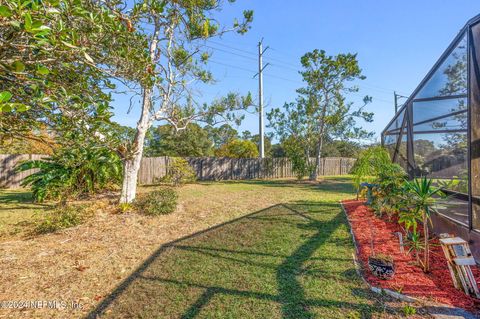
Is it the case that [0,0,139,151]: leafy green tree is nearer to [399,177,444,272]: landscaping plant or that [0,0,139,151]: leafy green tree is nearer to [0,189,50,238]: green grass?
[0,189,50,238]: green grass

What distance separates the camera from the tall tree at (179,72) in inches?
205

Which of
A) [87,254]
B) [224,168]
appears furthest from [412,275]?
[224,168]

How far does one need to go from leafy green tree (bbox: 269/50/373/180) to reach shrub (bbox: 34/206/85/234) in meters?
10.6

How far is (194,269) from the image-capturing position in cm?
272

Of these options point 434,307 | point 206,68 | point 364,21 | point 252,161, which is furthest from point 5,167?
point 364,21

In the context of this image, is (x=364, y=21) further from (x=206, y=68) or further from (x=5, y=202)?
(x=5, y=202)

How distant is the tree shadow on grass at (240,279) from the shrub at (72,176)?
4.04 meters

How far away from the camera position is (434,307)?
1913 millimetres

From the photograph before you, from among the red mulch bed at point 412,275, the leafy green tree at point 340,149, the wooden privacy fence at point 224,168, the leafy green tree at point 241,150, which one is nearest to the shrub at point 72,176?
the wooden privacy fence at point 224,168

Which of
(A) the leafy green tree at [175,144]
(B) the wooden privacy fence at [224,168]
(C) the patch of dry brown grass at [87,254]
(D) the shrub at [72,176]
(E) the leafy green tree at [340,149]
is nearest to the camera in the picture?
(C) the patch of dry brown grass at [87,254]

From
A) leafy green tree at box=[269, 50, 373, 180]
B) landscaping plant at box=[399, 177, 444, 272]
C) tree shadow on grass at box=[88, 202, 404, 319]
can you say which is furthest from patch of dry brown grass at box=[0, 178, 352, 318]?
leafy green tree at box=[269, 50, 373, 180]

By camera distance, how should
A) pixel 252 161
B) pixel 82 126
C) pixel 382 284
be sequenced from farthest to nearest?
pixel 252 161 → pixel 82 126 → pixel 382 284

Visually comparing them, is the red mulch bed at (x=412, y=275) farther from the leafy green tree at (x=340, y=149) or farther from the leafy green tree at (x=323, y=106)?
the leafy green tree at (x=340, y=149)

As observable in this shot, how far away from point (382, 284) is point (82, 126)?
141 inches
